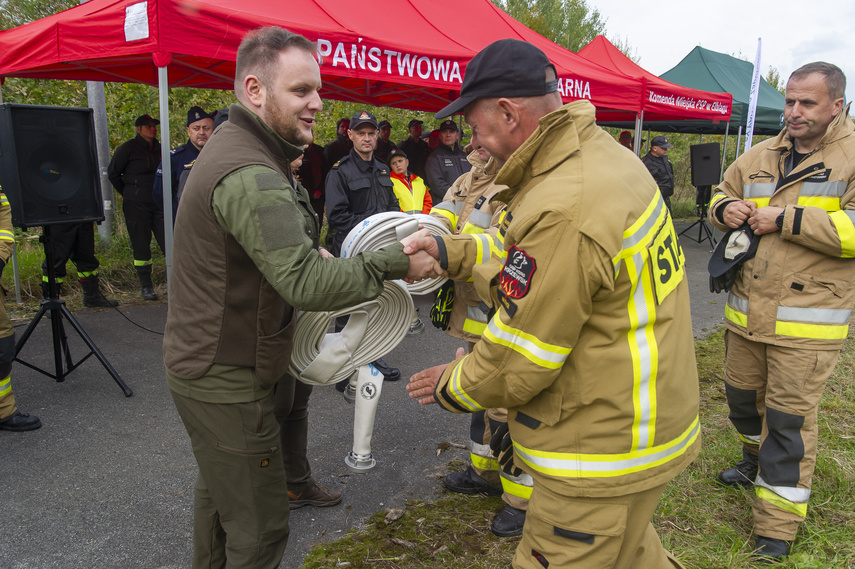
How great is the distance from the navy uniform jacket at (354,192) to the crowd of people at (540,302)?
2.72m

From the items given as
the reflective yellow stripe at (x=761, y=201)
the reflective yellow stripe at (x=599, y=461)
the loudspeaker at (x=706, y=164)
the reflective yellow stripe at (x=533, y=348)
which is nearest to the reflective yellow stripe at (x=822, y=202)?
the reflective yellow stripe at (x=761, y=201)

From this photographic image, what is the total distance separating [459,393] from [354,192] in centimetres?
403

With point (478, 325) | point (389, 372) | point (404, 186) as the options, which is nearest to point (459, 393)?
point (478, 325)

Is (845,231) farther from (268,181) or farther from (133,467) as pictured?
(133,467)

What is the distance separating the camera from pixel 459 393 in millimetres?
1645

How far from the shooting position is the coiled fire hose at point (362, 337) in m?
2.30

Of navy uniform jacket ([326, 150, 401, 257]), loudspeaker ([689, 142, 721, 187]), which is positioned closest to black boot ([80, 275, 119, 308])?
navy uniform jacket ([326, 150, 401, 257])

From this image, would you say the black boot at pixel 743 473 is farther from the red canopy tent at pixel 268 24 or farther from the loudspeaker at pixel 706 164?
the loudspeaker at pixel 706 164

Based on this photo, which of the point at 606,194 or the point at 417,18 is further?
the point at 417,18

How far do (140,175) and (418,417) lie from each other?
197 inches

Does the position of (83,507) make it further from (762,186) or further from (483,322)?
(762,186)

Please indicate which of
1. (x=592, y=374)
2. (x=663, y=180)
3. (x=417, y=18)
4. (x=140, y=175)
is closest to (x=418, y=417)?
(x=592, y=374)

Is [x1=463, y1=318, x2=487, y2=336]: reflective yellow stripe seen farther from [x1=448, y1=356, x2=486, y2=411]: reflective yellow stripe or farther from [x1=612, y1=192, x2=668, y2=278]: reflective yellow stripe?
[x1=612, y1=192, x2=668, y2=278]: reflective yellow stripe

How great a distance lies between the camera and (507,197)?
1.80m
